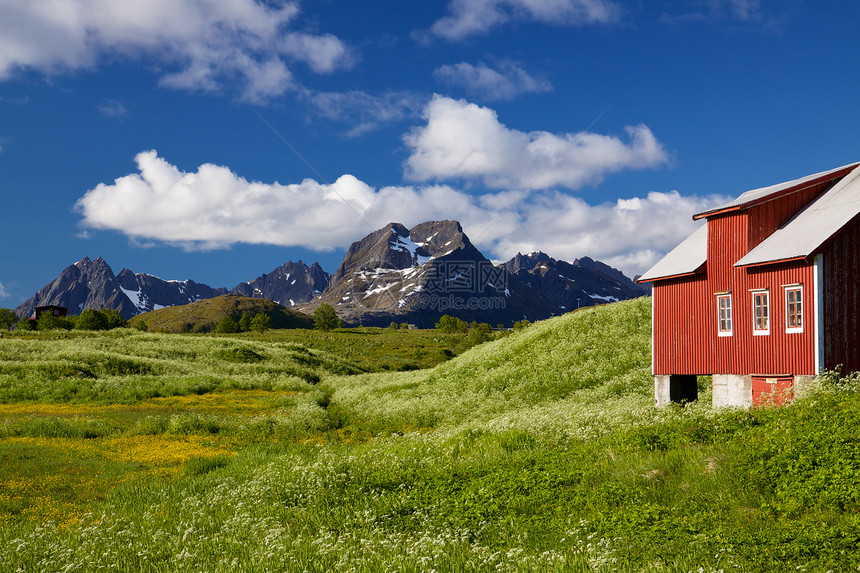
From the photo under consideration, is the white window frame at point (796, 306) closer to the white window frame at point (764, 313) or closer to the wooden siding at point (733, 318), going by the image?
the wooden siding at point (733, 318)

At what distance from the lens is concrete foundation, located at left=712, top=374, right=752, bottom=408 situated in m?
24.0

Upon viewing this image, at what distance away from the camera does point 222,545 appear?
1069cm

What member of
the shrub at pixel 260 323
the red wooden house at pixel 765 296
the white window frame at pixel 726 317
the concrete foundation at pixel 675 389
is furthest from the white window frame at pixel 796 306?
the shrub at pixel 260 323

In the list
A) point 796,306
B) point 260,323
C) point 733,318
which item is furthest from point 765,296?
point 260,323

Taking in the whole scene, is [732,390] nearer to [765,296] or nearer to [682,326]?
[682,326]

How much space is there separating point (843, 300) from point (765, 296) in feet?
8.86

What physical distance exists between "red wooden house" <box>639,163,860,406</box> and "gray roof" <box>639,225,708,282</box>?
0.09 metres

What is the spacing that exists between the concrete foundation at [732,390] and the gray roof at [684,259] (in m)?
5.20

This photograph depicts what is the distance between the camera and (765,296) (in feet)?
77.6

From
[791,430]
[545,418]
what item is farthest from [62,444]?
[791,430]

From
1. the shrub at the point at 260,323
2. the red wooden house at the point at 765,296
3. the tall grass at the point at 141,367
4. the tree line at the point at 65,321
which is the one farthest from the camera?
the shrub at the point at 260,323

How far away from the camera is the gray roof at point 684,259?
27.1 metres

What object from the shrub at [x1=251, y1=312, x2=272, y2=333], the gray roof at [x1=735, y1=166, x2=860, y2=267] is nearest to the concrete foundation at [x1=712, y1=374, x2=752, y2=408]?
the gray roof at [x1=735, y1=166, x2=860, y2=267]

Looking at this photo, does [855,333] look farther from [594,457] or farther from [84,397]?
[84,397]
